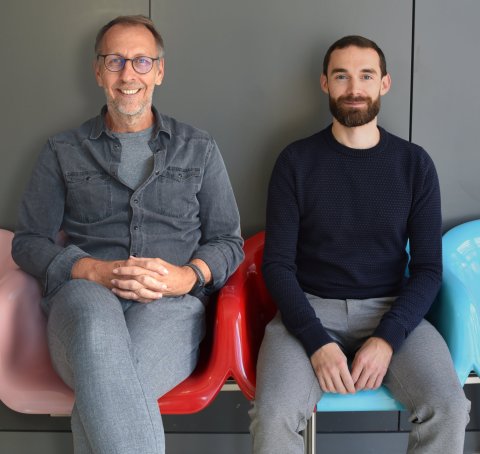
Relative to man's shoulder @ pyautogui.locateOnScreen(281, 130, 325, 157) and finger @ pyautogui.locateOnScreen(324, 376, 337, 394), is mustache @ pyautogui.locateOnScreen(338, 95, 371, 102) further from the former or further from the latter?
finger @ pyautogui.locateOnScreen(324, 376, 337, 394)

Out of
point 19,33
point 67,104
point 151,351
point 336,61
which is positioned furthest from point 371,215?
point 19,33

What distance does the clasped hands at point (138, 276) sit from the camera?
1867 mm

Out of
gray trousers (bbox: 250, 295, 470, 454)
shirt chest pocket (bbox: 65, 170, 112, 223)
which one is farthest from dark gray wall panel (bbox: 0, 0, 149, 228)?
gray trousers (bbox: 250, 295, 470, 454)

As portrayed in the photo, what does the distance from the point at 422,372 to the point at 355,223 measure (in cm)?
53

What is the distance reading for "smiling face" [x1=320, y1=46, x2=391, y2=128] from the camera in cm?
216

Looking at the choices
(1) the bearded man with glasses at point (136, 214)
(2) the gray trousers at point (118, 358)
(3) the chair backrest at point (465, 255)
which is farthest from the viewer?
(3) the chair backrest at point (465, 255)

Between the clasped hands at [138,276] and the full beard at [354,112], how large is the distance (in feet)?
2.28

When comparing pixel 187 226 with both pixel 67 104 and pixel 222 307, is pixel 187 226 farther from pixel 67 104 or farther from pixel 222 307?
pixel 67 104

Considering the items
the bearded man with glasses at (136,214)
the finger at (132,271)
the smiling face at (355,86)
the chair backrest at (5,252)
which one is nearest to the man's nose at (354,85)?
the smiling face at (355,86)

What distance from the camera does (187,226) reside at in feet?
7.08

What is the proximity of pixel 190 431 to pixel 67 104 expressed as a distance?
1312 mm

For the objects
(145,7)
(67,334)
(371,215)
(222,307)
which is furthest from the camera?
(145,7)

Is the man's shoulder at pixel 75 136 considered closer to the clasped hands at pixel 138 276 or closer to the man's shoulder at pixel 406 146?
the clasped hands at pixel 138 276

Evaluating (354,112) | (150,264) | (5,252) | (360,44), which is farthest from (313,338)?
(5,252)
